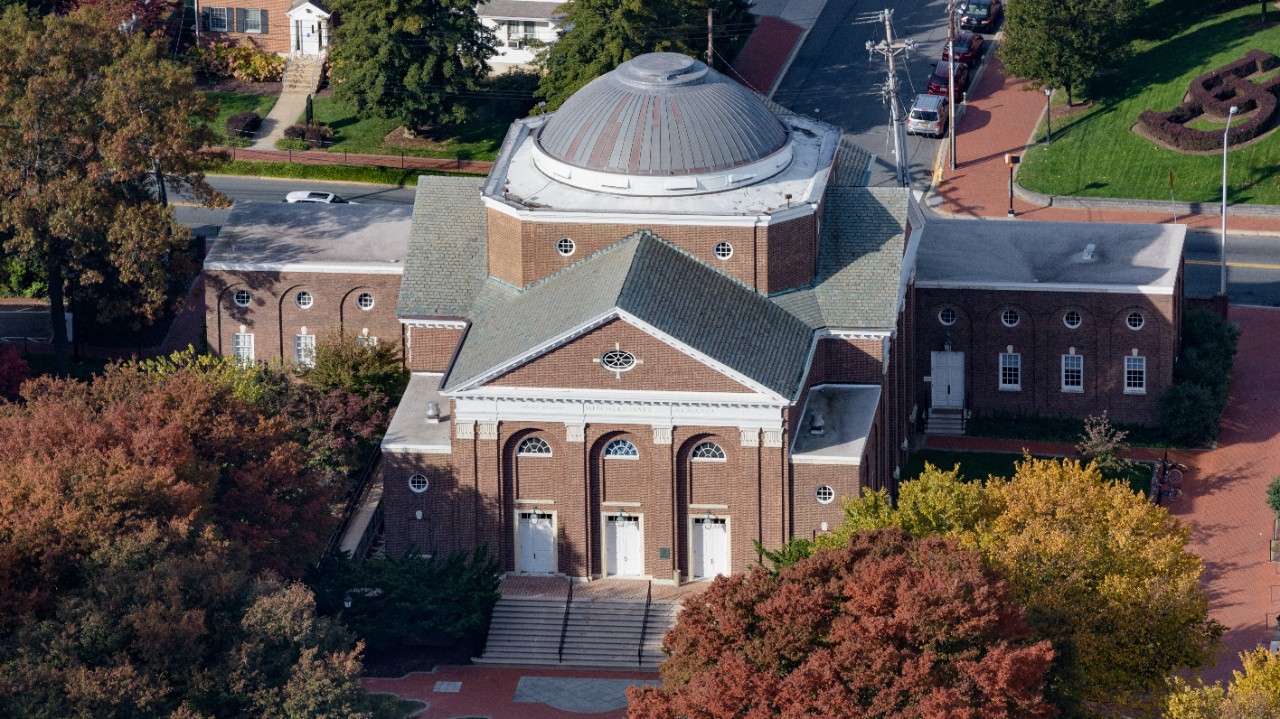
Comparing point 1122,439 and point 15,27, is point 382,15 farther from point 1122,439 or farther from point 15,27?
point 1122,439

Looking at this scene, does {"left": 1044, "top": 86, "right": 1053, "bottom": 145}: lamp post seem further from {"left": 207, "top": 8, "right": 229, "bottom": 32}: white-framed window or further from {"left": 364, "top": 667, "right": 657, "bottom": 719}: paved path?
{"left": 364, "top": 667, "right": 657, "bottom": 719}: paved path

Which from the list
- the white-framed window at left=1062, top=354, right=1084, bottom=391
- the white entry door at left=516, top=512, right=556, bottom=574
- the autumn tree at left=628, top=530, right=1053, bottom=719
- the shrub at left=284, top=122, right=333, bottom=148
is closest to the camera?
the autumn tree at left=628, top=530, right=1053, bottom=719

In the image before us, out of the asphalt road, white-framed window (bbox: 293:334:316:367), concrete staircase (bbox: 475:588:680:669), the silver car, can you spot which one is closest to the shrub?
the asphalt road

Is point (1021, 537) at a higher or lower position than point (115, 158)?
lower

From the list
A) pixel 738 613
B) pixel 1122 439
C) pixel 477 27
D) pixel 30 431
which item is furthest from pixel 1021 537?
pixel 477 27

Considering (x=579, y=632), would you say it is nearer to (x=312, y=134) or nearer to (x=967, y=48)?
(x=312, y=134)

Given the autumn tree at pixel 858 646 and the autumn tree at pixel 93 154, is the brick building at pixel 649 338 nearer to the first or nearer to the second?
the autumn tree at pixel 93 154
